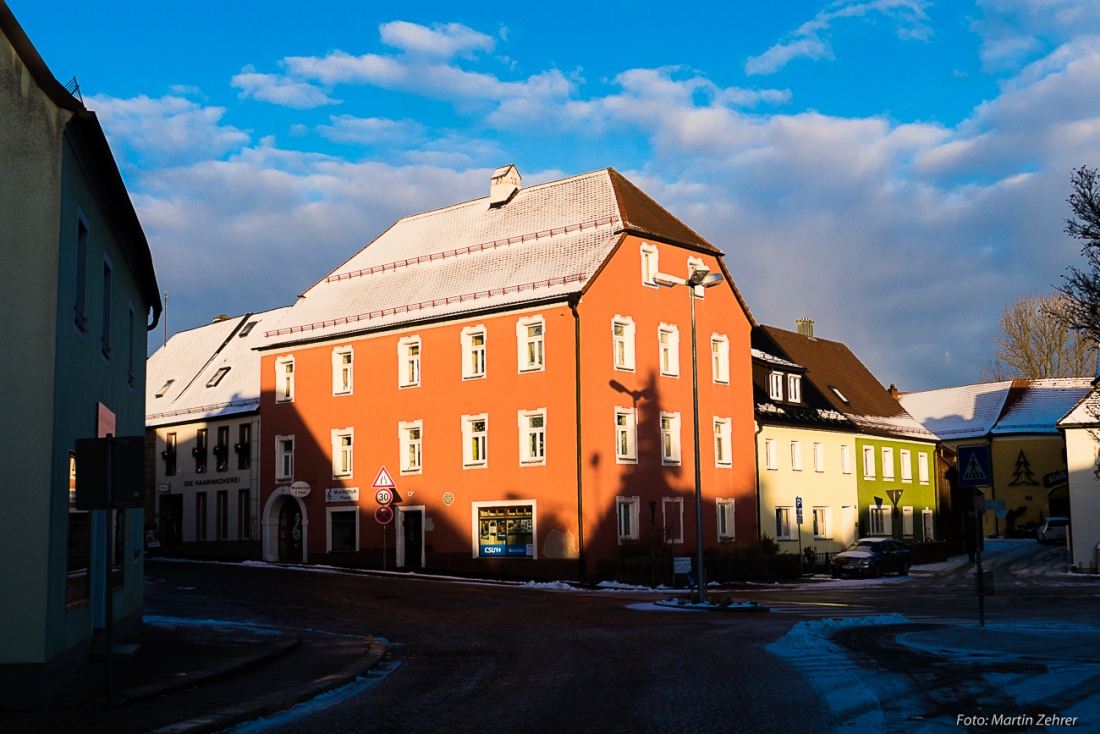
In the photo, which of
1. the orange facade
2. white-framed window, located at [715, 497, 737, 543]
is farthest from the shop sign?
white-framed window, located at [715, 497, 737, 543]

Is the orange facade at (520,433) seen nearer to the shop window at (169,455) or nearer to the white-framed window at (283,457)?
the white-framed window at (283,457)

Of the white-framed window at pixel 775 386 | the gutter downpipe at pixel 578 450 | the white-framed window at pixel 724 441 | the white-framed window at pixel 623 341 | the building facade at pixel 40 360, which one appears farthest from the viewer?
the white-framed window at pixel 775 386

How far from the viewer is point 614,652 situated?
16453 millimetres

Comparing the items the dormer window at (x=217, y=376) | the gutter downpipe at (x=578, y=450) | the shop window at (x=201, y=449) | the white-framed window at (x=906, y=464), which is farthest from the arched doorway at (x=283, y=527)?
the white-framed window at (x=906, y=464)

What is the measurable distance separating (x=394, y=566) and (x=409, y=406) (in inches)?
232

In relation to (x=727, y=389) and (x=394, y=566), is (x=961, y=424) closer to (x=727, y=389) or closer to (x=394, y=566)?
(x=727, y=389)

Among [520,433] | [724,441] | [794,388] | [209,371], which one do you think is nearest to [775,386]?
[794,388]

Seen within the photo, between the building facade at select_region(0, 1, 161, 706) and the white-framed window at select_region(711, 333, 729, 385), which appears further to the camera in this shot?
the white-framed window at select_region(711, 333, 729, 385)

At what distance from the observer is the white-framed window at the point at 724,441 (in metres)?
45.5

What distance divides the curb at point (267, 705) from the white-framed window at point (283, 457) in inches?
1315

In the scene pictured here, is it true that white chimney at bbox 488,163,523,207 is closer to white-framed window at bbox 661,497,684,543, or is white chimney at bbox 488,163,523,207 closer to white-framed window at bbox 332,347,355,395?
white-framed window at bbox 332,347,355,395

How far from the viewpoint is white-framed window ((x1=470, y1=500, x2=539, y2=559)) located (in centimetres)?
3928

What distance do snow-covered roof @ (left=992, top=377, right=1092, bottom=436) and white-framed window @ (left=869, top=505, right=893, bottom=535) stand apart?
19099 mm

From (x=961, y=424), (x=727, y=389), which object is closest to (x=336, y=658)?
(x=727, y=389)
